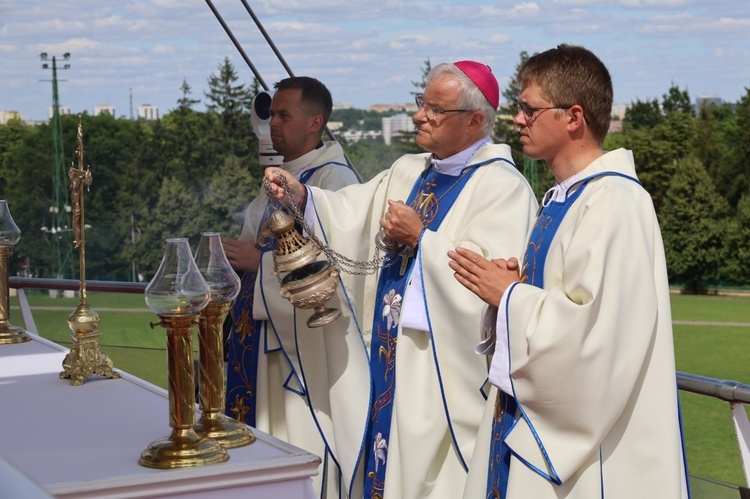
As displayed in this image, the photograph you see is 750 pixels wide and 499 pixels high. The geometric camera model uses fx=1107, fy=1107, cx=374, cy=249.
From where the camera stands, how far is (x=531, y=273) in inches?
89.1

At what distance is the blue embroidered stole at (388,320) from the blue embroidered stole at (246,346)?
0.59m

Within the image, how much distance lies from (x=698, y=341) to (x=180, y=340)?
31.7 metres

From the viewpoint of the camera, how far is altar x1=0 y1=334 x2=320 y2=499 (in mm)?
1732

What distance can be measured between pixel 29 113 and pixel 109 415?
1723 inches

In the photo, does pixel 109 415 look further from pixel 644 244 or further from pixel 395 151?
pixel 395 151

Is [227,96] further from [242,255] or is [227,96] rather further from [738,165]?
[242,255]

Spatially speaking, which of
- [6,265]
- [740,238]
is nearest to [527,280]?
[6,265]

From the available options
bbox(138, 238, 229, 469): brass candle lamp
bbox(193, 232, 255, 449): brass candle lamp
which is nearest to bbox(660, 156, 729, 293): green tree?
bbox(193, 232, 255, 449): brass candle lamp

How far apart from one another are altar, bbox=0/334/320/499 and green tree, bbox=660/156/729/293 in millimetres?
33823

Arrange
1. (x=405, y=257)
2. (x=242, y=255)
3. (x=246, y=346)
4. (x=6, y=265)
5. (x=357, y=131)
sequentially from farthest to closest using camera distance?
(x=357, y=131), (x=246, y=346), (x=242, y=255), (x=6, y=265), (x=405, y=257)

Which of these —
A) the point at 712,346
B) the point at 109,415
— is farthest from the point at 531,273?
the point at 712,346

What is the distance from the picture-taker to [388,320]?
3.12 metres

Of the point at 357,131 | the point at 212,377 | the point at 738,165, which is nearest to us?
the point at 212,377

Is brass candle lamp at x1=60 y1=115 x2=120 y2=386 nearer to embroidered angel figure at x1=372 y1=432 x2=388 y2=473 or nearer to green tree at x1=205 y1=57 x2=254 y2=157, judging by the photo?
embroidered angel figure at x1=372 y1=432 x2=388 y2=473
